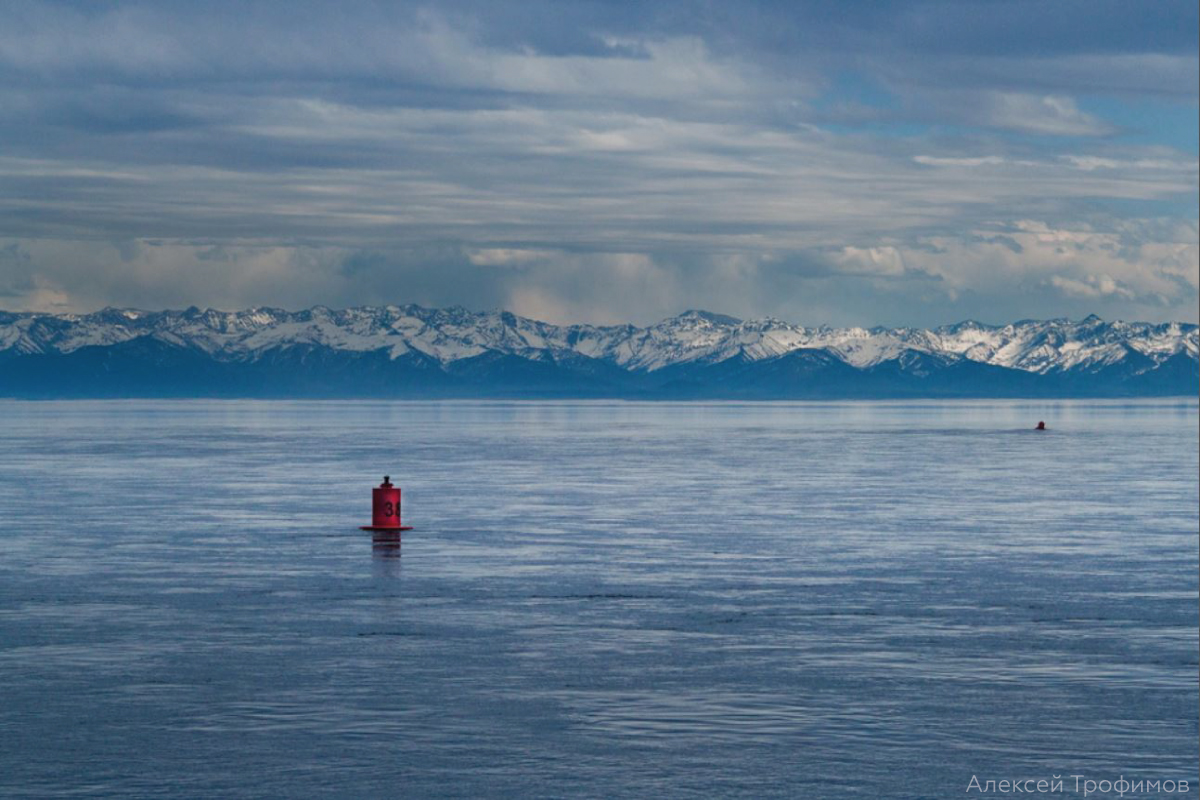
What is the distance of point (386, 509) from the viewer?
33812 millimetres

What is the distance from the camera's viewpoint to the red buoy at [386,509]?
3369 cm

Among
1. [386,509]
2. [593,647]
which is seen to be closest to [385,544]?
[386,509]

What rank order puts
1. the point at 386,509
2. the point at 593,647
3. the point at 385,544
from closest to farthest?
the point at 593,647
the point at 385,544
the point at 386,509

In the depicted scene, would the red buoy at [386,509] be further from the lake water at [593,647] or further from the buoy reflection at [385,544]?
the lake water at [593,647]

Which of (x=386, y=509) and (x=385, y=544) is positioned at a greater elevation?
(x=386, y=509)

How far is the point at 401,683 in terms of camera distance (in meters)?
16.8

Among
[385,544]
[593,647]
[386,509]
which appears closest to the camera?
[593,647]

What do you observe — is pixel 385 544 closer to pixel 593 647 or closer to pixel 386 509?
pixel 386 509

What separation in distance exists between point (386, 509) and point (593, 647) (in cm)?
1523

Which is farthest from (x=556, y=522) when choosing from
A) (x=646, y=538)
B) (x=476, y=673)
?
(x=476, y=673)

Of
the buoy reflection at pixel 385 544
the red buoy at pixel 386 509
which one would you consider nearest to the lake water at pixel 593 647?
the buoy reflection at pixel 385 544

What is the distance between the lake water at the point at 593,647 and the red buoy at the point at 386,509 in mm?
710

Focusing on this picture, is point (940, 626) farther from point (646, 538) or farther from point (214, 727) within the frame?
point (646, 538)

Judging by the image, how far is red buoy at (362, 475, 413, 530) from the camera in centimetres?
3369
